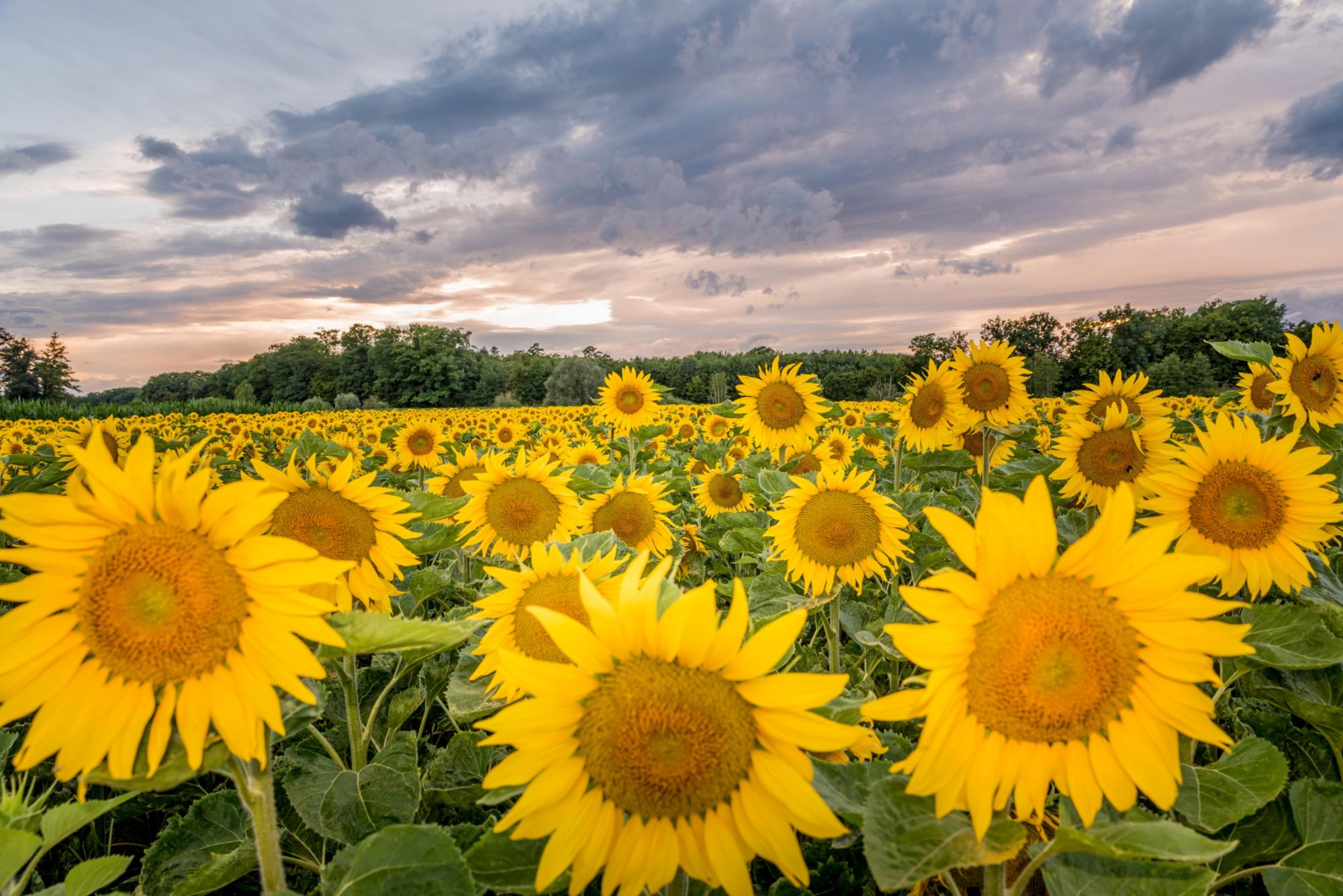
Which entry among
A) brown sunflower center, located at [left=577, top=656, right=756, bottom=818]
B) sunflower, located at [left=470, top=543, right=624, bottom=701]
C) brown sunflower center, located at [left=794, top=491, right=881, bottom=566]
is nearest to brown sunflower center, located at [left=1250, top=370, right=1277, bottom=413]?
brown sunflower center, located at [left=794, top=491, right=881, bottom=566]

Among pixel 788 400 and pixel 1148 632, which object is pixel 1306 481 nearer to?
pixel 1148 632

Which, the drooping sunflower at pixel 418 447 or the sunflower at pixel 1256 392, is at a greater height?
the sunflower at pixel 1256 392

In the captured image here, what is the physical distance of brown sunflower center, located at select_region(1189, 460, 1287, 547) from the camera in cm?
281

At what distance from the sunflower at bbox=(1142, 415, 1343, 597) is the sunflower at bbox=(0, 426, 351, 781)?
2958 mm

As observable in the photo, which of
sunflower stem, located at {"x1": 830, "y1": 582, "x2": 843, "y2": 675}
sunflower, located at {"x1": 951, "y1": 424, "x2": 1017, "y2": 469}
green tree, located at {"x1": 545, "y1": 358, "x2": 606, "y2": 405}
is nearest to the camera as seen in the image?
sunflower stem, located at {"x1": 830, "y1": 582, "x2": 843, "y2": 675}

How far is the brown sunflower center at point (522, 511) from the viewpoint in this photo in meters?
4.06

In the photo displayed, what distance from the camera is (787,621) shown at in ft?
4.43

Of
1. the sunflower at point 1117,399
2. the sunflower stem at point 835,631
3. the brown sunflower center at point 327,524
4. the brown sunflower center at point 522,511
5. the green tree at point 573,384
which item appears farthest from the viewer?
the green tree at point 573,384

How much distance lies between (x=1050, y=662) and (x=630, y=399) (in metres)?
8.37

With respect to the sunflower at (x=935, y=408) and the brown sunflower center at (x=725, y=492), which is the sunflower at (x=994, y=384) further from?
the brown sunflower center at (x=725, y=492)

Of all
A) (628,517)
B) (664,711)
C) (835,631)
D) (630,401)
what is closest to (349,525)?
(664,711)

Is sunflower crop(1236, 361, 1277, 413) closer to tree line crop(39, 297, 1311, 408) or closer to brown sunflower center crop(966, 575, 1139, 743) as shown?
brown sunflower center crop(966, 575, 1139, 743)

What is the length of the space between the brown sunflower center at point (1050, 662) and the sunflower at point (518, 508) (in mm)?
2910

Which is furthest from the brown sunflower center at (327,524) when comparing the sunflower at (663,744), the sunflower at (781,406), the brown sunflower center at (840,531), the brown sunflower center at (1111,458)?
the sunflower at (781,406)
